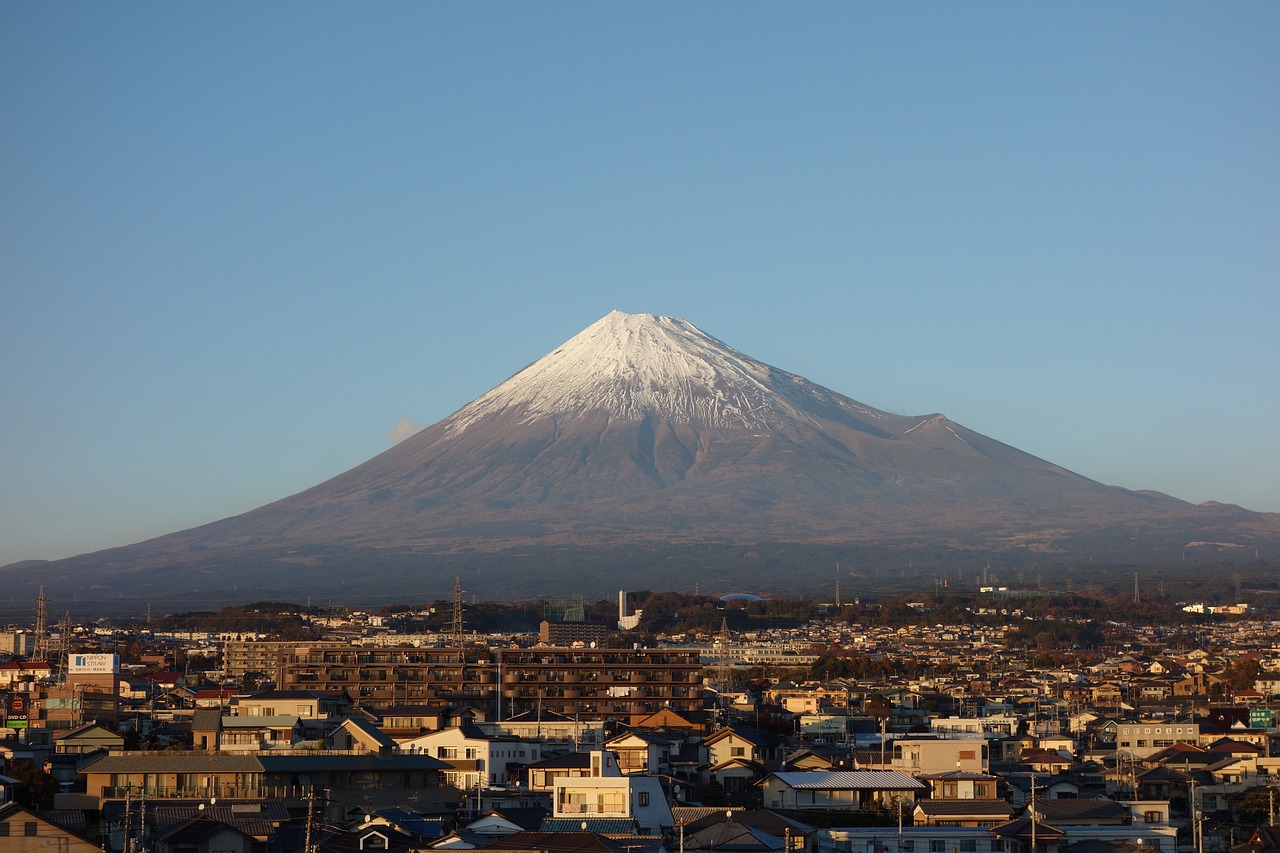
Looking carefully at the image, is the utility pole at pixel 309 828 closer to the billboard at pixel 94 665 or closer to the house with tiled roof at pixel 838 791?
the house with tiled roof at pixel 838 791

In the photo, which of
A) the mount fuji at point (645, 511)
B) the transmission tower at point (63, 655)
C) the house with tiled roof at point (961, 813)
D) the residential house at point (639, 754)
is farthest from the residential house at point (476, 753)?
the mount fuji at point (645, 511)

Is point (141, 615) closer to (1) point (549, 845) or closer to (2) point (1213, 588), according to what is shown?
(2) point (1213, 588)

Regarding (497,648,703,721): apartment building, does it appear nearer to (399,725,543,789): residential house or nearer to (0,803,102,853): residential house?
(399,725,543,789): residential house

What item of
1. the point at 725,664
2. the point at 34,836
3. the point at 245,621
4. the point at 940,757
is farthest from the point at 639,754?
the point at 245,621

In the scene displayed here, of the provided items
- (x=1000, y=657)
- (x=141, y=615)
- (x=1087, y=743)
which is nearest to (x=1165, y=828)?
(x=1087, y=743)

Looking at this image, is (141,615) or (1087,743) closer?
(1087,743)

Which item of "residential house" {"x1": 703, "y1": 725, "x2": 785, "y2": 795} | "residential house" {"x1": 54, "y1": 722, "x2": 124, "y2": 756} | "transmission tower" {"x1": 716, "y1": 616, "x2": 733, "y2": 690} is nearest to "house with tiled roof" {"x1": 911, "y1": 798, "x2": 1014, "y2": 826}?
"residential house" {"x1": 703, "y1": 725, "x2": 785, "y2": 795}
